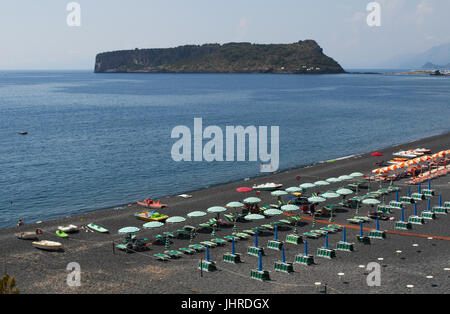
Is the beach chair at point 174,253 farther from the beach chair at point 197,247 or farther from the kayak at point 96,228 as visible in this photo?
the kayak at point 96,228

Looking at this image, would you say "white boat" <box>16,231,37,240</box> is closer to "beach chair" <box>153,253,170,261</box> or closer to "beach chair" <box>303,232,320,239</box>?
"beach chair" <box>153,253,170,261</box>

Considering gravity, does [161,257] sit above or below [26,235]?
above

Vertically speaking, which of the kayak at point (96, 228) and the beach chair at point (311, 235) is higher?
the beach chair at point (311, 235)

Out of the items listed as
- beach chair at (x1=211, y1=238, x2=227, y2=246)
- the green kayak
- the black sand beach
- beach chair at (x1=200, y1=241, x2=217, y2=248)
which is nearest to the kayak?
the black sand beach

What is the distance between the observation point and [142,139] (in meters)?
90.4

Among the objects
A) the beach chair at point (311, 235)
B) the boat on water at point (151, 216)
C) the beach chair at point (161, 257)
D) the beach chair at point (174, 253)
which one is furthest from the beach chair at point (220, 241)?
the boat on water at point (151, 216)

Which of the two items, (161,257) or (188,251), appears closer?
(161,257)

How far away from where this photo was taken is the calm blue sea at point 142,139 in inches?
2095

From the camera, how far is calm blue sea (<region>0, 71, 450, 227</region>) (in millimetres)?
53219

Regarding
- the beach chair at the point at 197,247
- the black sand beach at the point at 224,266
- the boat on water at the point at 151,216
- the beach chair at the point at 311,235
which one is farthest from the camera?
the boat on water at the point at 151,216

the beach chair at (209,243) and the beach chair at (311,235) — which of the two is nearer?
the beach chair at (209,243)

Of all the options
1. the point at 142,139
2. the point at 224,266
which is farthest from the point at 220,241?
the point at 142,139

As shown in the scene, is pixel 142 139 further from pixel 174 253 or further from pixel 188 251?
pixel 174 253
